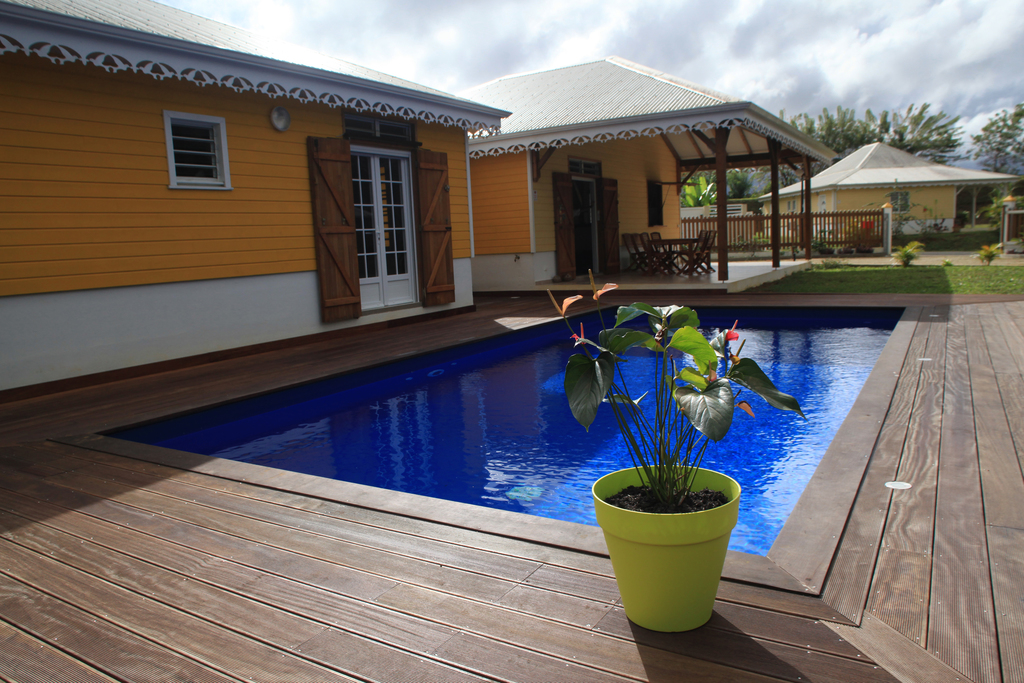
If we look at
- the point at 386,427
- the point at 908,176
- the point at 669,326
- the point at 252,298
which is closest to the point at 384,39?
the point at 908,176

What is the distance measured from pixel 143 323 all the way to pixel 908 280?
1064 centimetres

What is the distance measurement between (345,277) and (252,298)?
3.62 ft

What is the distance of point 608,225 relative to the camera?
13430mm

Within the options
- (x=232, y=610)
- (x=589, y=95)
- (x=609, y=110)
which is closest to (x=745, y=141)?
(x=589, y=95)

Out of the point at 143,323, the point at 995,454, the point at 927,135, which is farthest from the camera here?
the point at 927,135

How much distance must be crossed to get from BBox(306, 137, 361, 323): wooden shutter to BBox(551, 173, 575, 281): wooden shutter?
5291mm

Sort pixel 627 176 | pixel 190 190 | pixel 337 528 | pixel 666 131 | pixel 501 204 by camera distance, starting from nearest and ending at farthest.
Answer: pixel 337 528
pixel 190 190
pixel 666 131
pixel 501 204
pixel 627 176

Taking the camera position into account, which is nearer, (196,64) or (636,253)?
(196,64)

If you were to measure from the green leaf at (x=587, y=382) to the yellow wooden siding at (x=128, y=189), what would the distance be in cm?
490

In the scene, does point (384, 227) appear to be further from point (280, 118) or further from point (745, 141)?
point (745, 141)

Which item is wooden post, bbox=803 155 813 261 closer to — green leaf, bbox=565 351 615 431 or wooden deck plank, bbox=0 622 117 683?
green leaf, bbox=565 351 615 431

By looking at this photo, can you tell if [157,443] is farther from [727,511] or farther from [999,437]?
[999,437]

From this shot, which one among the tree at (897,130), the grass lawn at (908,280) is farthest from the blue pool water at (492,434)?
the tree at (897,130)

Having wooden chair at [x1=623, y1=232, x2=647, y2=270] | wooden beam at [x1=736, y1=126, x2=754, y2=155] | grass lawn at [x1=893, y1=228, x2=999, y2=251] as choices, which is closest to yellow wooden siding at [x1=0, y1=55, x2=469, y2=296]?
wooden chair at [x1=623, y1=232, x2=647, y2=270]
